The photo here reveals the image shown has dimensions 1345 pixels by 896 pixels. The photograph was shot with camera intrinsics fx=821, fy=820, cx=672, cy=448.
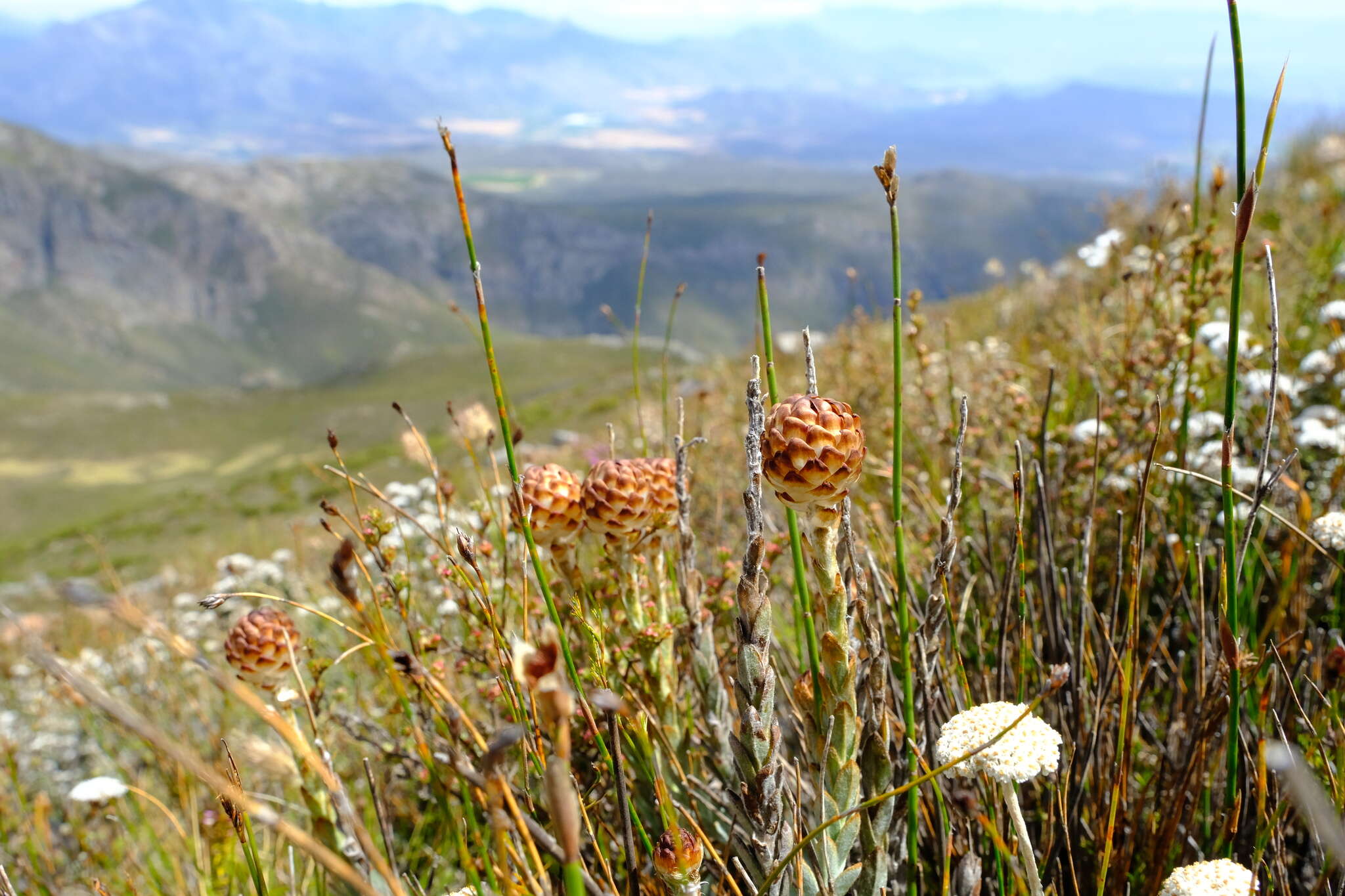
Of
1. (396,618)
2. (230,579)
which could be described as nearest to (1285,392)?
(396,618)

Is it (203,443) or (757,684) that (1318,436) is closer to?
(757,684)

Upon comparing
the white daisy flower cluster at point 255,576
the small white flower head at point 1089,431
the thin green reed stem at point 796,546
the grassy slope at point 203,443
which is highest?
the thin green reed stem at point 796,546

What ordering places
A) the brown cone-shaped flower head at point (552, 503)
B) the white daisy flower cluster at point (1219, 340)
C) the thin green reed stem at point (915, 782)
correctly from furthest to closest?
the white daisy flower cluster at point (1219, 340) < the brown cone-shaped flower head at point (552, 503) < the thin green reed stem at point (915, 782)

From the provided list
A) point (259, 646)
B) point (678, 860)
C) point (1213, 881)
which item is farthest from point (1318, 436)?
point (259, 646)

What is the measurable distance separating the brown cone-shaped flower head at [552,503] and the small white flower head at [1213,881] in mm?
987

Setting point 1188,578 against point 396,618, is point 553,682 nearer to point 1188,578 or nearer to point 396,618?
point 1188,578

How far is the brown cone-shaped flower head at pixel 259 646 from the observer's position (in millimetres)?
1480

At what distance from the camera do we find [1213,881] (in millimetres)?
964

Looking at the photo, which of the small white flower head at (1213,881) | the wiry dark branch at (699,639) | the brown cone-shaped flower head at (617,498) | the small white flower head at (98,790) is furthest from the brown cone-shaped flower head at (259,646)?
the small white flower head at (1213,881)

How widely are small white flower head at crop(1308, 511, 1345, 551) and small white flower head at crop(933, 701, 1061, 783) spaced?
93 centimetres

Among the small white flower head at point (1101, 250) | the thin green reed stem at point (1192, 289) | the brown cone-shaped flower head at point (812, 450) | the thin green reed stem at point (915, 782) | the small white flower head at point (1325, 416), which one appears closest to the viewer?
the thin green reed stem at point (915, 782)

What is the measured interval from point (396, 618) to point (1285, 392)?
2963mm

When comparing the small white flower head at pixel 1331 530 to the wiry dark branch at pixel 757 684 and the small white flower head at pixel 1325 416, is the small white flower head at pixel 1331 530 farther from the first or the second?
the wiry dark branch at pixel 757 684

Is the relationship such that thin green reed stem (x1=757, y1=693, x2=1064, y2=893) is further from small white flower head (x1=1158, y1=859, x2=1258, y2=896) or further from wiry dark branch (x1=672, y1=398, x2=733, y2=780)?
wiry dark branch (x1=672, y1=398, x2=733, y2=780)
